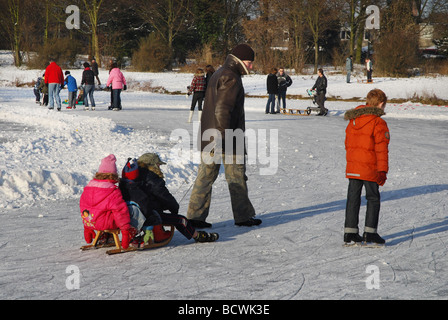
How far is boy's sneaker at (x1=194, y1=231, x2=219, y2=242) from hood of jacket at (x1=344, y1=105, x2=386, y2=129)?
67.0 inches

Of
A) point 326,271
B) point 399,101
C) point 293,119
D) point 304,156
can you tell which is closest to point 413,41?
point 399,101

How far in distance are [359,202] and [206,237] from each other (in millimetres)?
1493

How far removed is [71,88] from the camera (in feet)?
67.3

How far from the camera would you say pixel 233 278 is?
453cm

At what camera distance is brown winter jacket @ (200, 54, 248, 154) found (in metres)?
5.68

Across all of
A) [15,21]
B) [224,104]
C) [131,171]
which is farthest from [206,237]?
[15,21]

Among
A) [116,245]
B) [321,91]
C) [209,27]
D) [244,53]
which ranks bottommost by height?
[116,245]

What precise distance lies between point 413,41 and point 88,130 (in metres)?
29.0

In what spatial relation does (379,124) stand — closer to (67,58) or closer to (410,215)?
(410,215)

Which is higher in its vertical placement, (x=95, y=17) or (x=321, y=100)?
(x=95, y=17)

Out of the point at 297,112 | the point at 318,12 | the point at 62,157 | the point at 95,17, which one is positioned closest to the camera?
the point at 62,157

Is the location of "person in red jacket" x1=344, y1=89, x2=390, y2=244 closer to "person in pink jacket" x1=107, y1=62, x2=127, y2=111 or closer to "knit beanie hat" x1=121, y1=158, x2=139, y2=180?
"knit beanie hat" x1=121, y1=158, x2=139, y2=180

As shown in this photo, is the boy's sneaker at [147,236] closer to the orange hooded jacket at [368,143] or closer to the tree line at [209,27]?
the orange hooded jacket at [368,143]

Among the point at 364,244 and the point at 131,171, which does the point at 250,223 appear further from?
the point at 131,171
